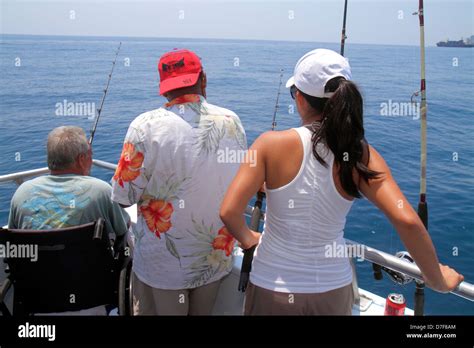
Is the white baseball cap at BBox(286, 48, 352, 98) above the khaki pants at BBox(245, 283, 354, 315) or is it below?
above

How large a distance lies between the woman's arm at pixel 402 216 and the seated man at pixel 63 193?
1.28 m

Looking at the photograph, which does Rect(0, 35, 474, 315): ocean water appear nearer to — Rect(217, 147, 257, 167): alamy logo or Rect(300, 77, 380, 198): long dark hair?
Rect(300, 77, 380, 198): long dark hair

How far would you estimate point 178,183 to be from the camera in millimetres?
1701

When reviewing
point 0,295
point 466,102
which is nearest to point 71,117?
point 0,295

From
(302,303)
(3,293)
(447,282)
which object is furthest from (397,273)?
(3,293)

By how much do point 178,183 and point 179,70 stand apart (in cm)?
51

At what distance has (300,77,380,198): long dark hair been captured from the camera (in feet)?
4.44

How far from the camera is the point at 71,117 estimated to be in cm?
1488

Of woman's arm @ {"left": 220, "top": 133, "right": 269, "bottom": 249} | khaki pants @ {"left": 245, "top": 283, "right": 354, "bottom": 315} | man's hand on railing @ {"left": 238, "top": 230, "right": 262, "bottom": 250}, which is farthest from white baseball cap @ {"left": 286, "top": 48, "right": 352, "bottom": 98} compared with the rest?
khaki pants @ {"left": 245, "top": 283, "right": 354, "bottom": 315}

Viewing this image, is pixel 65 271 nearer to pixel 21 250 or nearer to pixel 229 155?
pixel 21 250

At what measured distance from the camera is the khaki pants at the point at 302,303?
150 centimetres
